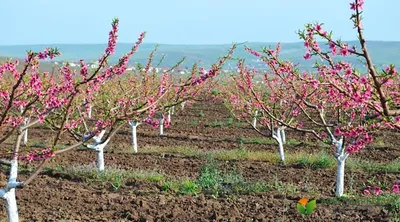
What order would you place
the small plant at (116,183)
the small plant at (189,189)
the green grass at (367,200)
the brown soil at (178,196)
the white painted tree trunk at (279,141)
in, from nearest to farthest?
the brown soil at (178,196) → the green grass at (367,200) → the small plant at (189,189) → the small plant at (116,183) → the white painted tree trunk at (279,141)

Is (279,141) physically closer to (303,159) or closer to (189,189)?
(303,159)

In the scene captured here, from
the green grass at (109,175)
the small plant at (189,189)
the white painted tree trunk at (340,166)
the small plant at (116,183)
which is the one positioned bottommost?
the green grass at (109,175)

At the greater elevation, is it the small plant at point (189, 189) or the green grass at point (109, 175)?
the small plant at point (189, 189)

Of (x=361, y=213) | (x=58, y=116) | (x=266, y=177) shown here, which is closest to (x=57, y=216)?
(x=58, y=116)

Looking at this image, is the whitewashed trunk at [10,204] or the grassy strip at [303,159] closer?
the whitewashed trunk at [10,204]

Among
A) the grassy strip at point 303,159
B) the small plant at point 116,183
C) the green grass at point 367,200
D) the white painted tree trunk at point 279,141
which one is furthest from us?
the white painted tree trunk at point 279,141

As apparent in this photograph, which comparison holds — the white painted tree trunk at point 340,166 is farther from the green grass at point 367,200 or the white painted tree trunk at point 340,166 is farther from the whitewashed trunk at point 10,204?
the whitewashed trunk at point 10,204

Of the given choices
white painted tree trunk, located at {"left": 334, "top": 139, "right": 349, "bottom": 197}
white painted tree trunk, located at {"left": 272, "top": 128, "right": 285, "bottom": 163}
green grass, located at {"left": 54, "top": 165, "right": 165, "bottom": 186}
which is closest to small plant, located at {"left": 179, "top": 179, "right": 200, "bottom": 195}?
green grass, located at {"left": 54, "top": 165, "right": 165, "bottom": 186}

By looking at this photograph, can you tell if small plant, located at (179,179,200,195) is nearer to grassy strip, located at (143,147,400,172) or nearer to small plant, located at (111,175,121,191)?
small plant, located at (111,175,121,191)

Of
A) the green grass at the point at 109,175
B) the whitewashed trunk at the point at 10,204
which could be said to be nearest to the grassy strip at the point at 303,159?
the green grass at the point at 109,175

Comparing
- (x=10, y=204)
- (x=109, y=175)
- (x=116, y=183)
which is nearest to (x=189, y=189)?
(x=116, y=183)

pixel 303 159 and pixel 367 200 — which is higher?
pixel 367 200

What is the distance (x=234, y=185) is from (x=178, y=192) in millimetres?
1156

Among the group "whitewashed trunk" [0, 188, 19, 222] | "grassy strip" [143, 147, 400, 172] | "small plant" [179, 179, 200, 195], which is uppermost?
"whitewashed trunk" [0, 188, 19, 222]
